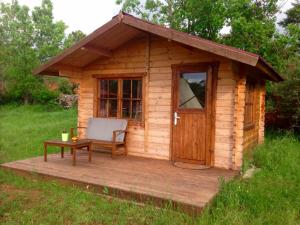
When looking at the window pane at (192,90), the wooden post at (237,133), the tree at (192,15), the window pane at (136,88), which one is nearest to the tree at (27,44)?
the tree at (192,15)

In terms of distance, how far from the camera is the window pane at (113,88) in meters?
7.02

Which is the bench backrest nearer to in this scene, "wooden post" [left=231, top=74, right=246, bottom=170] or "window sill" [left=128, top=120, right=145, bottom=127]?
"window sill" [left=128, top=120, right=145, bottom=127]

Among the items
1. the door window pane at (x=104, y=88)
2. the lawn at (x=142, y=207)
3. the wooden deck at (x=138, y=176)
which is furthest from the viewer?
the door window pane at (x=104, y=88)

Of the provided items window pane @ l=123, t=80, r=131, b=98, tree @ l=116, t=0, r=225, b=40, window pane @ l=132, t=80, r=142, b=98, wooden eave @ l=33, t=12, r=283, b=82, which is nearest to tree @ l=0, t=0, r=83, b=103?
tree @ l=116, t=0, r=225, b=40

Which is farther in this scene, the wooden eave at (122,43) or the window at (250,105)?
the window at (250,105)

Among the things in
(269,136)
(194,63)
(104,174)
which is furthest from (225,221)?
(269,136)

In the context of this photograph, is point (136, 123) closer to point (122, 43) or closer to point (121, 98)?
point (121, 98)

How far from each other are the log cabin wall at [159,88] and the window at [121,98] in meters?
0.19

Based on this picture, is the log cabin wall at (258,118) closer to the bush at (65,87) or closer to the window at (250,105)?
the window at (250,105)

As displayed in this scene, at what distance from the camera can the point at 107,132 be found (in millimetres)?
6664

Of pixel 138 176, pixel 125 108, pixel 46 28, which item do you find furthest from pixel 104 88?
pixel 46 28

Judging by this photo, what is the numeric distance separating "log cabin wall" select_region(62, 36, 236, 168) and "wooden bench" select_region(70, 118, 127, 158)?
0.31 meters

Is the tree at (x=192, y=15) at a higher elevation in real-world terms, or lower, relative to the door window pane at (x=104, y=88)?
higher

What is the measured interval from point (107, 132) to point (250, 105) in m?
3.58
